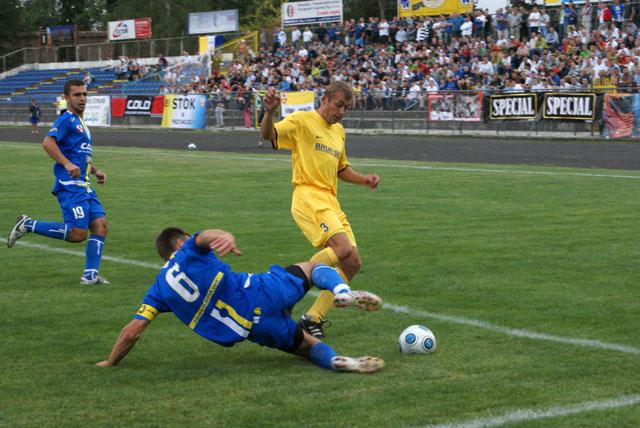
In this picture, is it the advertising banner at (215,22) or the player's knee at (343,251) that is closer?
the player's knee at (343,251)

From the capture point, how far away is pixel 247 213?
14.8 metres

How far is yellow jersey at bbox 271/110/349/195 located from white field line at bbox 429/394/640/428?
3.09 metres

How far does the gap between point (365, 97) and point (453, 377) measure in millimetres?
32497

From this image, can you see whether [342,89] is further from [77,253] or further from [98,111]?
[98,111]

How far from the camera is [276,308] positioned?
20.7ft

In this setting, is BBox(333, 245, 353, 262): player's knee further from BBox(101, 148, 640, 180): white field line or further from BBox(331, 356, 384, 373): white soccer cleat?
BBox(101, 148, 640, 180): white field line

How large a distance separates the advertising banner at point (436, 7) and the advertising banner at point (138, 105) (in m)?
13.1

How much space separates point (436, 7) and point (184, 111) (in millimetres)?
13001

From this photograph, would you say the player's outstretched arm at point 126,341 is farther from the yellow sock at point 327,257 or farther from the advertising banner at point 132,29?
the advertising banner at point 132,29

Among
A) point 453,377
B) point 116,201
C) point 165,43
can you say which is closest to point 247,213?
point 116,201

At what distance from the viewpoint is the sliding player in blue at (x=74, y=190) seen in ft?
31.5

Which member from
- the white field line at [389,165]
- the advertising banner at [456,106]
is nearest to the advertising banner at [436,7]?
the advertising banner at [456,106]

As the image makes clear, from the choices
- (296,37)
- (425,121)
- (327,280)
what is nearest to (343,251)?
(327,280)

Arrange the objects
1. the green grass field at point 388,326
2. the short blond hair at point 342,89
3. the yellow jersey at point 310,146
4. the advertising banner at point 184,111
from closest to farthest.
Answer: the green grass field at point 388,326 → the short blond hair at point 342,89 → the yellow jersey at point 310,146 → the advertising banner at point 184,111
